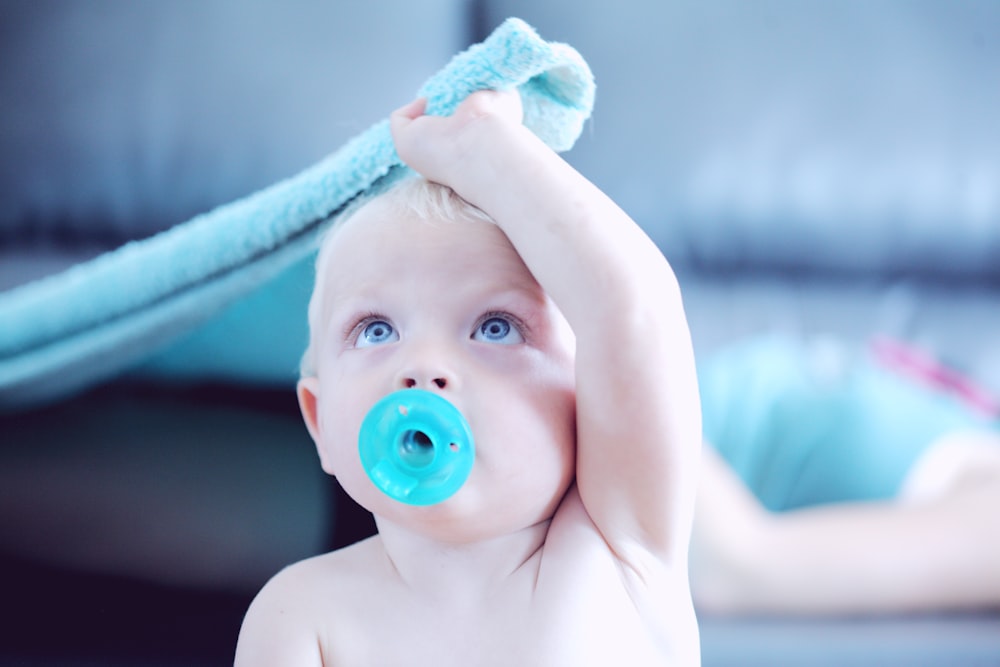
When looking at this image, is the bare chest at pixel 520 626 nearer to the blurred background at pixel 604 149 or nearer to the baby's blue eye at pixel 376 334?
the baby's blue eye at pixel 376 334

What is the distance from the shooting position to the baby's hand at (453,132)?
1.80 ft

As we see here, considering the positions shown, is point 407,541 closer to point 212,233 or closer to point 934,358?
point 212,233

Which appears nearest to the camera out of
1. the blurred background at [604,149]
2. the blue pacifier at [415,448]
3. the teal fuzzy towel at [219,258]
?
the blue pacifier at [415,448]

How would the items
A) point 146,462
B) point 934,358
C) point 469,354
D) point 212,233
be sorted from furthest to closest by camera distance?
1. point 934,358
2. point 146,462
3. point 212,233
4. point 469,354

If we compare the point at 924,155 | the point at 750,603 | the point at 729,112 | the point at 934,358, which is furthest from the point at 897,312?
the point at 750,603

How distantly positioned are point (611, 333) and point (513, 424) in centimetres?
7

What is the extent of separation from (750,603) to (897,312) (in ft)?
2.14

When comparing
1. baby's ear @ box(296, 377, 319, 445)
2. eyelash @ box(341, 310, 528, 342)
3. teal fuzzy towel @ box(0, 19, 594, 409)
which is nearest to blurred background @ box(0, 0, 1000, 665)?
teal fuzzy towel @ box(0, 19, 594, 409)

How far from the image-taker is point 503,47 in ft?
1.87

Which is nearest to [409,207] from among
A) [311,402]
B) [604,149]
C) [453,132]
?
[453,132]

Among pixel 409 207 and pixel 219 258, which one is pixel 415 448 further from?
pixel 219 258

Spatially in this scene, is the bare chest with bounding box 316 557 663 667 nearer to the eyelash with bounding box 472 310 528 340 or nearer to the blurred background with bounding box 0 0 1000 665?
the eyelash with bounding box 472 310 528 340

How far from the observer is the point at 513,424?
0.49m

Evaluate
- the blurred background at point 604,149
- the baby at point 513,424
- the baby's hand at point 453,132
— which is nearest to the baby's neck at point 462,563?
the baby at point 513,424
